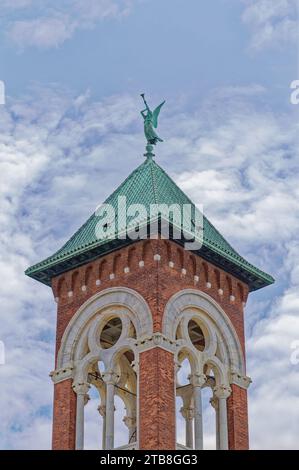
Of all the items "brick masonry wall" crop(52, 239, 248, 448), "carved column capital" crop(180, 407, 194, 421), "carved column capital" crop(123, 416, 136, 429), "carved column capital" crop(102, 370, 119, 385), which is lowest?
"carved column capital" crop(123, 416, 136, 429)

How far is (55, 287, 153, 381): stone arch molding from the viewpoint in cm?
4269

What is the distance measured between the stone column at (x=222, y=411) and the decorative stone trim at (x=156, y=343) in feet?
8.70

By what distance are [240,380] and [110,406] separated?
15.7 feet

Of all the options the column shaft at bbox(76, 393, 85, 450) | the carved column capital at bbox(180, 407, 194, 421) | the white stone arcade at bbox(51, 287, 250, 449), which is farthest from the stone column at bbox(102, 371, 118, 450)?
the carved column capital at bbox(180, 407, 194, 421)

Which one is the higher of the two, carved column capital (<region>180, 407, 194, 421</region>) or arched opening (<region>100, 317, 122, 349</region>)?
arched opening (<region>100, 317, 122, 349</region>)

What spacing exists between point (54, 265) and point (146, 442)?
8.00m

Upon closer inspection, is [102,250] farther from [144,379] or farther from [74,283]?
[144,379]

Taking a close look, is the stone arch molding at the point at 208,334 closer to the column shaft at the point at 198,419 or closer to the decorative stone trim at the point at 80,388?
the column shaft at the point at 198,419

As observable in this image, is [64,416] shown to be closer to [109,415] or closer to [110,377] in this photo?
[109,415]

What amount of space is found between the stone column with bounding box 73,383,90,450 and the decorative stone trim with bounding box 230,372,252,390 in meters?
4.87

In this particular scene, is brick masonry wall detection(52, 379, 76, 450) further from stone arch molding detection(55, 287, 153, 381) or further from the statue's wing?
the statue's wing

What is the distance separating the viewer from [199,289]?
4434 cm
